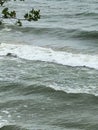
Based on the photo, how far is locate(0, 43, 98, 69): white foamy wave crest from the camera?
58.9 feet

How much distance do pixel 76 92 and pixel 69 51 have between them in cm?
747

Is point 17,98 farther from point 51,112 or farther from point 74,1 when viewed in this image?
point 74,1

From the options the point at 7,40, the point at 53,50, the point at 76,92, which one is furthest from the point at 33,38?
the point at 76,92

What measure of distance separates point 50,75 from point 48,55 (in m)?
4.52

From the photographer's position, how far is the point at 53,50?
20.8 m

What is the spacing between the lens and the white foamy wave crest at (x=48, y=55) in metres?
18.0

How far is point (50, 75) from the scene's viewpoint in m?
15.2

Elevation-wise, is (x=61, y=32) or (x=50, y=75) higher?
(x=50, y=75)

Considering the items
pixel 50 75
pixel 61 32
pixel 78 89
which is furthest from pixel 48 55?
pixel 78 89

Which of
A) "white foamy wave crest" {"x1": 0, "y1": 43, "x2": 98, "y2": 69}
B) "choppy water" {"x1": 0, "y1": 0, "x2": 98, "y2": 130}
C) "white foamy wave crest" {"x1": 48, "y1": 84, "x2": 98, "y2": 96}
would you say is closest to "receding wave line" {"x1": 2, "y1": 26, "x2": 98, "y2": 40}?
"choppy water" {"x1": 0, "y1": 0, "x2": 98, "y2": 130}

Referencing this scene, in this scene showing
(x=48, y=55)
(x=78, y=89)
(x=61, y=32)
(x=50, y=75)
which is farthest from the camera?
(x=61, y=32)

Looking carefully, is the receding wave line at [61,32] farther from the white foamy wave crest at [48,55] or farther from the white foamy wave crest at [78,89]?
the white foamy wave crest at [78,89]

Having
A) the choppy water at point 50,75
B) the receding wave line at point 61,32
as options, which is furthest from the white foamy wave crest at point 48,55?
the receding wave line at point 61,32

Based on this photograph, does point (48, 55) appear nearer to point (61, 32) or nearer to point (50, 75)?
point (50, 75)
